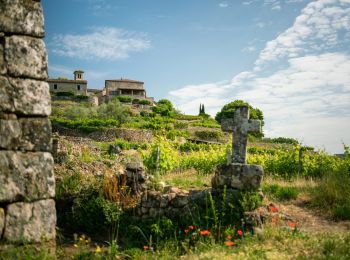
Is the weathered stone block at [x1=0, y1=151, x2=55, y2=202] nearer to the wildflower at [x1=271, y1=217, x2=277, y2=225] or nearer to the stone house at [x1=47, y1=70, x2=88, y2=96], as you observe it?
the wildflower at [x1=271, y1=217, x2=277, y2=225]

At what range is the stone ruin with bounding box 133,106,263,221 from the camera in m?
7.32

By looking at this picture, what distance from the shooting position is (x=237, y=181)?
7.37m

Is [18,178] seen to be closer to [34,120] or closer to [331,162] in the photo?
[34,120]

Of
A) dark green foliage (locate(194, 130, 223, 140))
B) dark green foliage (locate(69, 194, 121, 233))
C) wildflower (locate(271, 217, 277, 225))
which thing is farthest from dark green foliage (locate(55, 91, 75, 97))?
wildflower (locate(271, 217, 277, 225))

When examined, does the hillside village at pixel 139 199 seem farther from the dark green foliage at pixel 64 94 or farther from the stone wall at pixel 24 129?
the dark green foliage at pixel 64 94

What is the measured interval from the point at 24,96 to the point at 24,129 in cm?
44

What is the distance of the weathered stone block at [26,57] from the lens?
4152 mm

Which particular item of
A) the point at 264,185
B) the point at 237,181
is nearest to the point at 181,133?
the point at 264,185

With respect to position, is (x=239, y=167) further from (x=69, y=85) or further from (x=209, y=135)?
(x=69, y=85)

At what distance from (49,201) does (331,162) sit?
12.6 meters

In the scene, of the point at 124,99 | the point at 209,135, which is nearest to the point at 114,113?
the point at 209,135

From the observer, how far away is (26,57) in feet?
14.0

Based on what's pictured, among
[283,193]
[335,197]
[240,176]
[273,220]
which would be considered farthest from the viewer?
[283,193]

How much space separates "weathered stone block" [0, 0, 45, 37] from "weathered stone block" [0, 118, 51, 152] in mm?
1203
